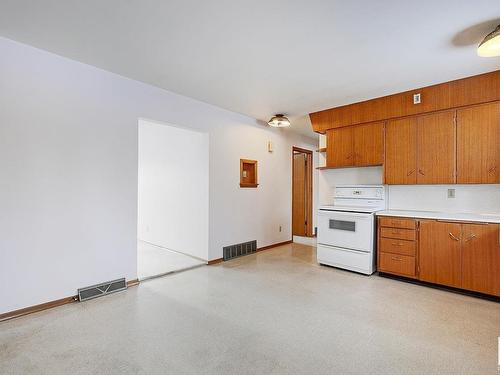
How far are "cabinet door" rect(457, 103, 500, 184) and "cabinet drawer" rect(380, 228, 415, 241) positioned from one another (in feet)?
2.75

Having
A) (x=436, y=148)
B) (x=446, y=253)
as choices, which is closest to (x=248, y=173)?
(x=436, y=148)

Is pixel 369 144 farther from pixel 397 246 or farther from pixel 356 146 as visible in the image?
pixel 397 246

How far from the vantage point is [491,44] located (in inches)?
82.0

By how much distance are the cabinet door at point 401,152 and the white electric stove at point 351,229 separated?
0.28m

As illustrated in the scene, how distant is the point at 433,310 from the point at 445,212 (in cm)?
151

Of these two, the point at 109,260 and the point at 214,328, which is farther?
the point at 109,260

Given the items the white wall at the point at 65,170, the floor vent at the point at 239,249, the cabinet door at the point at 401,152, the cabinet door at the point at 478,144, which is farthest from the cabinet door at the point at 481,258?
the white wall at the point at 65,170

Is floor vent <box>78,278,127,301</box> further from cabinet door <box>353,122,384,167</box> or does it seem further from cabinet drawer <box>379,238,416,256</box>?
cabinet door <box>353,122,384,167</box>

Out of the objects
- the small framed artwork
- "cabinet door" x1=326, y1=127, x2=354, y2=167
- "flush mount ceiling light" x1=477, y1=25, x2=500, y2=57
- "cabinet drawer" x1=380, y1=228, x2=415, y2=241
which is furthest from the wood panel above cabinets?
"cabinet drawer" x1=380, y1=228, x2=415, y2=241

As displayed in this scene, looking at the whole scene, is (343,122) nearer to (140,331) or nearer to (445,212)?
(445,212)

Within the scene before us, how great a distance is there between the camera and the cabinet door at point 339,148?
4055 mm

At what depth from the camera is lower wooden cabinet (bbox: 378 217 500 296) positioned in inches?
108

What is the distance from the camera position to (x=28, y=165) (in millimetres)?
2436

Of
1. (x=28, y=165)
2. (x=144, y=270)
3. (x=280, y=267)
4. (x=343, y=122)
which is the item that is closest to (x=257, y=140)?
(x=343, y=122)
